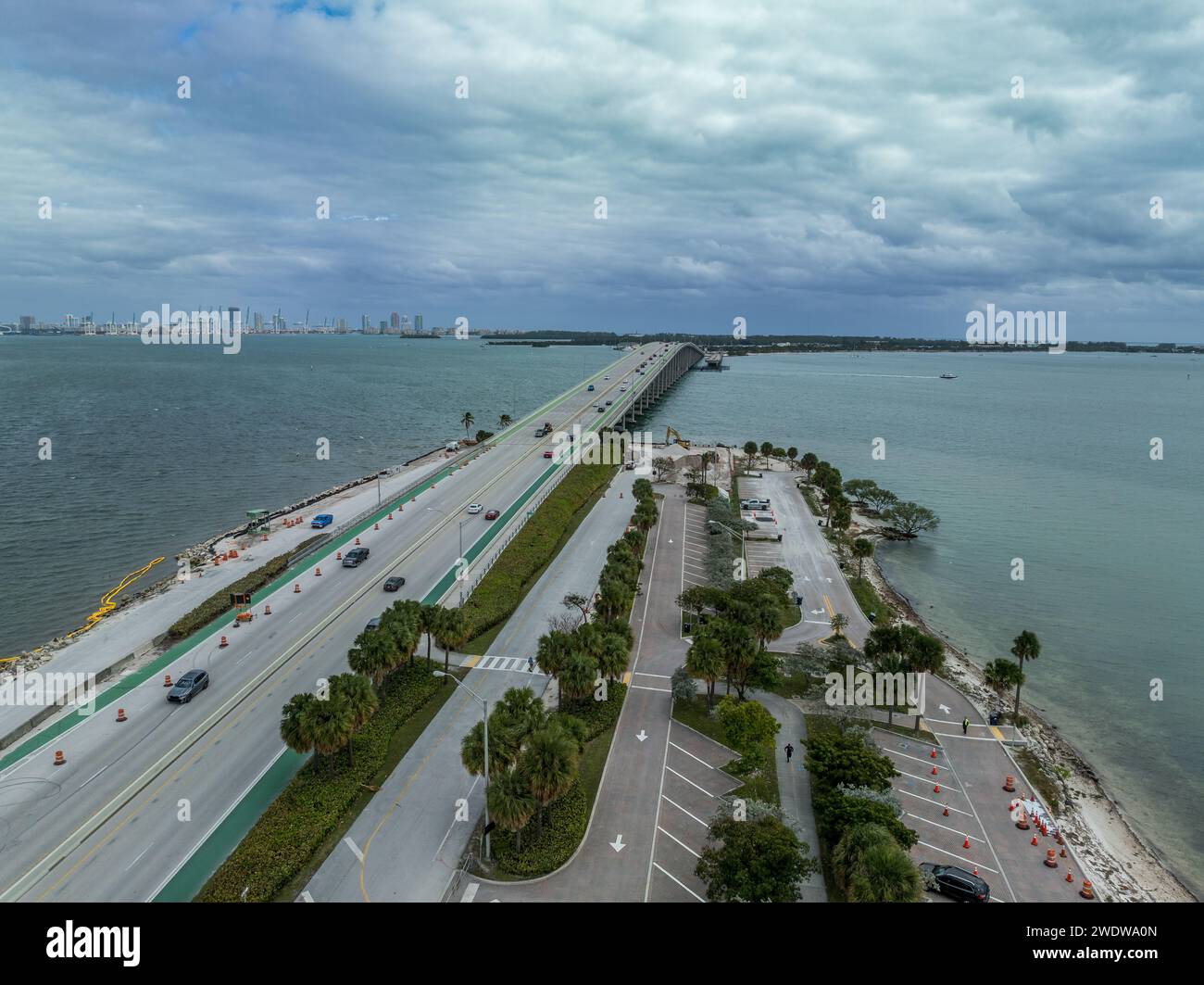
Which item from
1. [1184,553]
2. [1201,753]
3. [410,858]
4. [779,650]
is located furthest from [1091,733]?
[1184,553]

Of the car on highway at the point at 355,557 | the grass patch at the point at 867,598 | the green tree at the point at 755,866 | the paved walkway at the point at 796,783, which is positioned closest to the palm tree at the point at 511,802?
the green tree at the point at 755,866

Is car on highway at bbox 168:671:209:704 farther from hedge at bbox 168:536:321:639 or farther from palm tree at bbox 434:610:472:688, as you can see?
palm tree at bbox 434:610:472:688

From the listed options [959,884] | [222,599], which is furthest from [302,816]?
[959,884]

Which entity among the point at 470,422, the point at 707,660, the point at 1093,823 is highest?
the point at 470,422

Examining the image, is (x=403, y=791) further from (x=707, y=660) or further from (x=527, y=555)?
(x=527, y=555)

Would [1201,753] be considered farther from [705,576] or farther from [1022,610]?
[705,576]

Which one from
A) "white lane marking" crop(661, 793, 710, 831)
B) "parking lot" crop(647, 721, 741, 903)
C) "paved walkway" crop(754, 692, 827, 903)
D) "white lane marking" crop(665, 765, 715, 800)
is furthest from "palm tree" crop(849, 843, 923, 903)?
"white lane marking" crop(665, 765, 715, 800)

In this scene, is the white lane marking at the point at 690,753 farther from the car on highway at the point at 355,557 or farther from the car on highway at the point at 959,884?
the car on highway at the point at 355,557
